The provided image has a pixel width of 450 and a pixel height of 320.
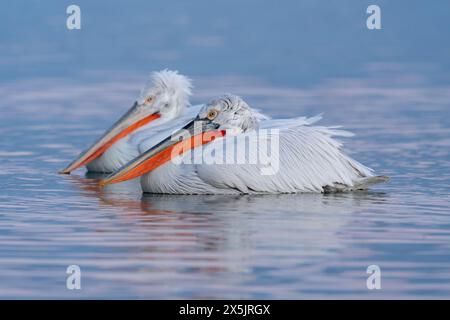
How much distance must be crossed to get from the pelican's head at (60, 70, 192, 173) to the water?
74 cm

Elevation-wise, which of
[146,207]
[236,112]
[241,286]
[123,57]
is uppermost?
[123,57]

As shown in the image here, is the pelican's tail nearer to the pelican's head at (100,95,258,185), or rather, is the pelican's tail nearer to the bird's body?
the bird's body

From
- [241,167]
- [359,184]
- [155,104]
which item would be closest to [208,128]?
[241,167]

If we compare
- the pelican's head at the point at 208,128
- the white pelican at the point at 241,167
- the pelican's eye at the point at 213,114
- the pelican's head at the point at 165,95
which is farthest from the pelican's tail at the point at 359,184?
the pelican's head at the point at 165,95

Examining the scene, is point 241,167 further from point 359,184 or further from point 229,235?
point 229,235

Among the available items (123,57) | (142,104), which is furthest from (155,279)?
(123,57)

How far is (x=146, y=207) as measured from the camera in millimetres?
10195

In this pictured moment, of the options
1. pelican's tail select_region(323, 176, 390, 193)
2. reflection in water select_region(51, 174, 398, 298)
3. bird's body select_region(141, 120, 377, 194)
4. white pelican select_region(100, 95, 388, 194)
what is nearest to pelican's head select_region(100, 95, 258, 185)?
white pelican select_region(100, 95, 388, 194)

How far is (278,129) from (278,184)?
18.7 inches

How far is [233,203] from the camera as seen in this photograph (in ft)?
33.6

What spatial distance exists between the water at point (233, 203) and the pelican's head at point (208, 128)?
235mm

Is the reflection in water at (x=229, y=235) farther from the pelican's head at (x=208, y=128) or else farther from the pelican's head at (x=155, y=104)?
the pelican's head at (x=155, y=104)

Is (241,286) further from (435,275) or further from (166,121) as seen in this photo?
(166,121)

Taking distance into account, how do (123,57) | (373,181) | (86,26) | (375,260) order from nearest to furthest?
(375,260), (373,181), (123,57), (86,26)
